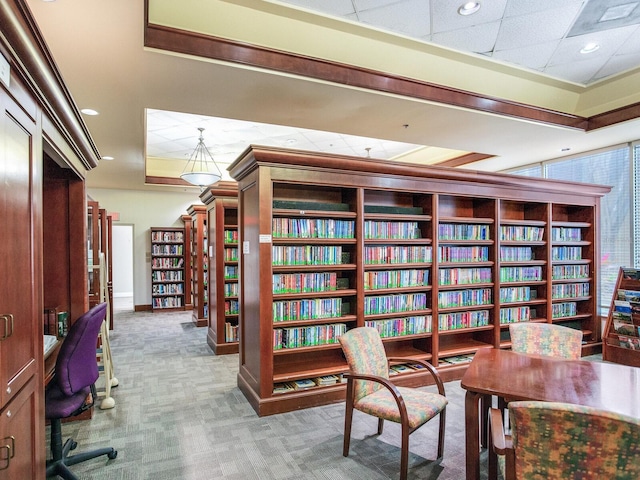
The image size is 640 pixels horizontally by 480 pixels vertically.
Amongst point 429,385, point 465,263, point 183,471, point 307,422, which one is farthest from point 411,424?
point 465,263

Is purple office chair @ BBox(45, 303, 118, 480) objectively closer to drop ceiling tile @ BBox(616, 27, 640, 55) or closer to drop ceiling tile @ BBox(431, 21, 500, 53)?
drop ceiling tile @ BBox(431, 21, 500, 53)

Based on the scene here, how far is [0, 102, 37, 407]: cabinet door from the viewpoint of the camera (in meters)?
1.38

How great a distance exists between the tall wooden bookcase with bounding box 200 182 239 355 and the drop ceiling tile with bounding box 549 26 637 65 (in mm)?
3992

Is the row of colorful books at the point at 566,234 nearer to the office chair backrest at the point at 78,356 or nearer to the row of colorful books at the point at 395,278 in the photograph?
the row of colorful books at the point at 395,278

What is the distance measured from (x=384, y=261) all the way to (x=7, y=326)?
3.03m

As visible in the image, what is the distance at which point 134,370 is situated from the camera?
4418 mm

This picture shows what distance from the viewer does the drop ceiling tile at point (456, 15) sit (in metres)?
3.01

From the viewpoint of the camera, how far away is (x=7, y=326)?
139cm

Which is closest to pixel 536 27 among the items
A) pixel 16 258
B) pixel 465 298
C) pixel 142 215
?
pixel 465 298

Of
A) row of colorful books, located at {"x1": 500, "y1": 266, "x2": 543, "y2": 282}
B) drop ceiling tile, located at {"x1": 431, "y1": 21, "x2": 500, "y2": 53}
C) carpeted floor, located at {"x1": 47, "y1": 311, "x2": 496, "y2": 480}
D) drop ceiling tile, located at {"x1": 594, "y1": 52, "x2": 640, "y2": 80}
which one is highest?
drop ceiling tile, located at {"x1": 431, "y1": 21, "x2": 500, "y2": 53}

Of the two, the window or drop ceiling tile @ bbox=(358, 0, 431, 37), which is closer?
drop ceiling tile @ bbox=(358, 0, 431, 37)

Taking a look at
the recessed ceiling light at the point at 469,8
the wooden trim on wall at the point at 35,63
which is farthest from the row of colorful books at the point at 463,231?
the wooden trim on wall at the point at 35,63

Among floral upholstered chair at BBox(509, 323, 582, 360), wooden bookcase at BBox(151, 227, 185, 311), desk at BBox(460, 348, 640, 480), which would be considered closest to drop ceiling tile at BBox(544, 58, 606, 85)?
floral upholstered chair at BBox(509, 323, 582, 360)

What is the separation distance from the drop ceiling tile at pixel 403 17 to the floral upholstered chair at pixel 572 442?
118 inches
